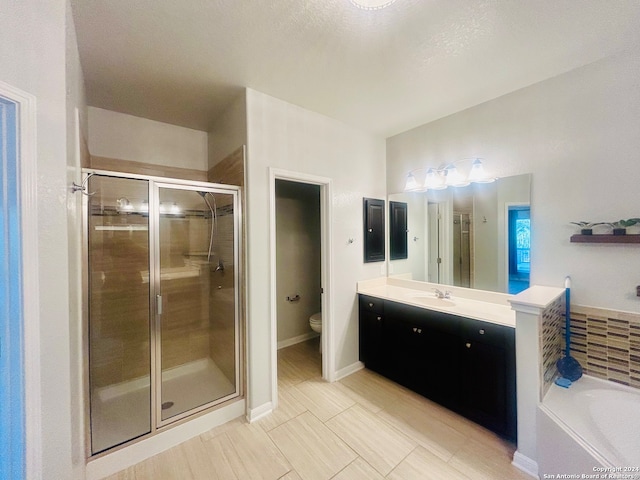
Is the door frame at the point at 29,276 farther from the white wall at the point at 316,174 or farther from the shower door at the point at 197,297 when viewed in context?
the white wall at the point at 316,174

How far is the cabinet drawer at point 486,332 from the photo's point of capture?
1734 mm

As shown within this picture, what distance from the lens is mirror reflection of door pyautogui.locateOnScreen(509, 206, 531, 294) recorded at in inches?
79.3

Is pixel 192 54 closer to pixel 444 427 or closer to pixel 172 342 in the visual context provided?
pixel 172 342

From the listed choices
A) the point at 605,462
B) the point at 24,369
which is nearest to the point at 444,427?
the point at 605,462

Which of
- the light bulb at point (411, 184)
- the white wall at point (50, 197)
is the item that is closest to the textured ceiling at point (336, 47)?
the white wall at point (50, 197)

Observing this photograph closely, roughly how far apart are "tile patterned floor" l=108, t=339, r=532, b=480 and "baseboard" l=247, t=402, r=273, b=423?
40 mm

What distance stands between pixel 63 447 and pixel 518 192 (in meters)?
3.22

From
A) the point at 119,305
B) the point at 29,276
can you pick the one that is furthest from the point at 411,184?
the point at 119,305

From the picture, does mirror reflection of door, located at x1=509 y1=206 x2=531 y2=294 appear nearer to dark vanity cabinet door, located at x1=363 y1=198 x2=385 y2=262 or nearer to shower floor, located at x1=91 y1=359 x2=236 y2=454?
dark vanity cabinet door, located at x1=363 y1=198 x2=385 y2=262

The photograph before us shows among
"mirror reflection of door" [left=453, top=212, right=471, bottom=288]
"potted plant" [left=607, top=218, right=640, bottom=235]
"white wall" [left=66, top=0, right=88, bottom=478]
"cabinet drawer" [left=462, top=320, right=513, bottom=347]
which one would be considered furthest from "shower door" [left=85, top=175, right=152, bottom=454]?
"potted plant" [left=607, top=218, right=640, bottom=235]

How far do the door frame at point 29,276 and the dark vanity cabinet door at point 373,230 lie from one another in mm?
2519

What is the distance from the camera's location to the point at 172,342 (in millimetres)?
2416

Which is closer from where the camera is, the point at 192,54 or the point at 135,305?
the point at 192,54

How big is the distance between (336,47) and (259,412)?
2805 millimetres
